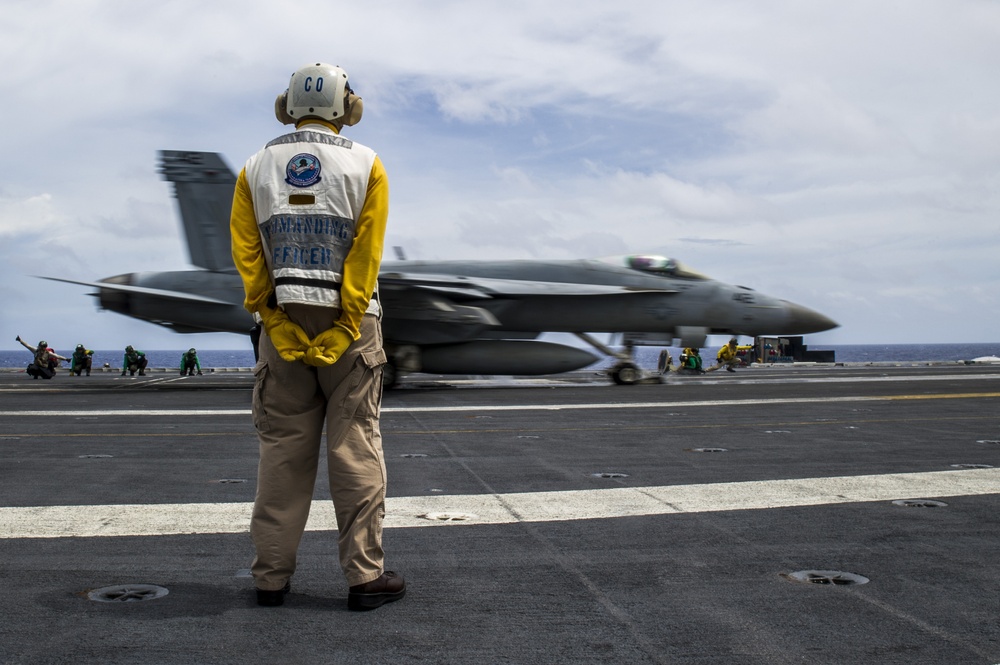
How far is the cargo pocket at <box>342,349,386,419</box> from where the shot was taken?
3316 millimetres

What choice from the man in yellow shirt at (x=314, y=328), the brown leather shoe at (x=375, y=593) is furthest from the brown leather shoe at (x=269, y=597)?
the brown leather shoe at (x=375, y=593)

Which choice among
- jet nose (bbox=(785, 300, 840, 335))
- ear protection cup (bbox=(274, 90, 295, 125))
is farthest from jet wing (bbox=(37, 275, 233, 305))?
ear protection cup (bbox=(274, 90, 295, 125))

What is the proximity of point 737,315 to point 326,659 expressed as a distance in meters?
18.6

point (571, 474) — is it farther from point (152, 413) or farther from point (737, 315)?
point (737, 315)

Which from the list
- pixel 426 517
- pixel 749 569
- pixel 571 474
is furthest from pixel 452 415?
pixel 749 569

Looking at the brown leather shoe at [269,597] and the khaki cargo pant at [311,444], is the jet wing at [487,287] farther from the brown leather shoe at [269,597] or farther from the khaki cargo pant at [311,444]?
the brown leather shoe at [269,597]

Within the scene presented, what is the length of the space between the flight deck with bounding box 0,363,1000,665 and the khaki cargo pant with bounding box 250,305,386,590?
257mm

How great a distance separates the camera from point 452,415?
1216cm

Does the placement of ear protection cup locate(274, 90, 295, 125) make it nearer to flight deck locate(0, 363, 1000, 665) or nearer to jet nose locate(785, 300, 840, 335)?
flight deck locate(0, 363, 1000, 665)

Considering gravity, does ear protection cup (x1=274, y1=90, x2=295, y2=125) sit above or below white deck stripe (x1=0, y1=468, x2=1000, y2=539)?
above

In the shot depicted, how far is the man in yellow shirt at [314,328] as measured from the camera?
10.6 ft

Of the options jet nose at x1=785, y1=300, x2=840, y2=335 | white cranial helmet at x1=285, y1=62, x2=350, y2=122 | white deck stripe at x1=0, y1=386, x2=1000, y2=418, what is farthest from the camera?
jet nose at x1=785, y1=300, x2=840, y2=335

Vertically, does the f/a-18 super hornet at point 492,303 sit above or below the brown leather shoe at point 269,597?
above

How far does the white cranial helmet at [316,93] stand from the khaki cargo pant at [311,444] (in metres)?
0.82
